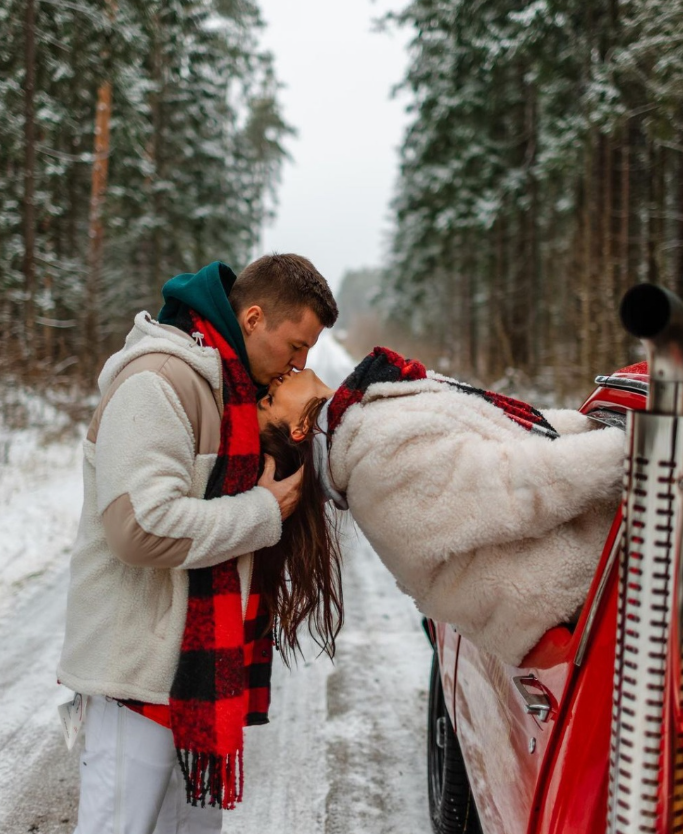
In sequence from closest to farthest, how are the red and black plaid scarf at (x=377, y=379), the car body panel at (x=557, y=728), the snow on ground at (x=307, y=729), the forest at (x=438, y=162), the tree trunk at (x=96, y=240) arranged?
1. the car body panel at (x=557, y=728)
2. the red and black plaid scarf at (x=377, y=379)
3. the snow on ground at (x=307, y=729)
4. the forest at (x=438, y=162)
5. the tree trunk at (x=96, y=240)

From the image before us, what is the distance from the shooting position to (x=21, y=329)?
39.5 feet

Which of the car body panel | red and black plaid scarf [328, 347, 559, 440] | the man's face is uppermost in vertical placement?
the man's face

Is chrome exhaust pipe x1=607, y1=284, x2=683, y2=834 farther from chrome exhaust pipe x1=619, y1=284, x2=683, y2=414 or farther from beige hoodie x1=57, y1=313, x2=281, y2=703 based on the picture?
beige hoodie x1=57, y1=313, x2=281, y2=703

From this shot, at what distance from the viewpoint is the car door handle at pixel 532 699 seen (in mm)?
1657

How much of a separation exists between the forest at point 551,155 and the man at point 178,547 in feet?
31.0

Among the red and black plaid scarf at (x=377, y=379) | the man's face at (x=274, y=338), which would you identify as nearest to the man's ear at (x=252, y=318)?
the man's face at (x=274, y=338)

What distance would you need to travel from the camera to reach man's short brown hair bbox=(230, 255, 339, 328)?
201 cm

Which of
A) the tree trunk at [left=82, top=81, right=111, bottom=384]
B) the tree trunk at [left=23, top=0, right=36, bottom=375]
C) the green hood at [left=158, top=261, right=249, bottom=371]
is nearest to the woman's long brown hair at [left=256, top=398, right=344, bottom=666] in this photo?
the green hood at [left=158, top=261, right=249, bottom=371]

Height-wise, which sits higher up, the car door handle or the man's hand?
the man's hand

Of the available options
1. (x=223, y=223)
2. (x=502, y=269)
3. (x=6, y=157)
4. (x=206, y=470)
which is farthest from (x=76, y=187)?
(x=206, y=470)

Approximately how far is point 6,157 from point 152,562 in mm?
14290

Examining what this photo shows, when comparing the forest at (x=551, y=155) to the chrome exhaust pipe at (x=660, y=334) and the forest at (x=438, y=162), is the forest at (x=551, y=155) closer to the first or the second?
the forest at (x=438, y=162)

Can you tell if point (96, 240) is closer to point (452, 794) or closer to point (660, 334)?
point (452, 794)

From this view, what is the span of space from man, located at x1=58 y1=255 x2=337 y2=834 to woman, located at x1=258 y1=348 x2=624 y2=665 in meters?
0.27
